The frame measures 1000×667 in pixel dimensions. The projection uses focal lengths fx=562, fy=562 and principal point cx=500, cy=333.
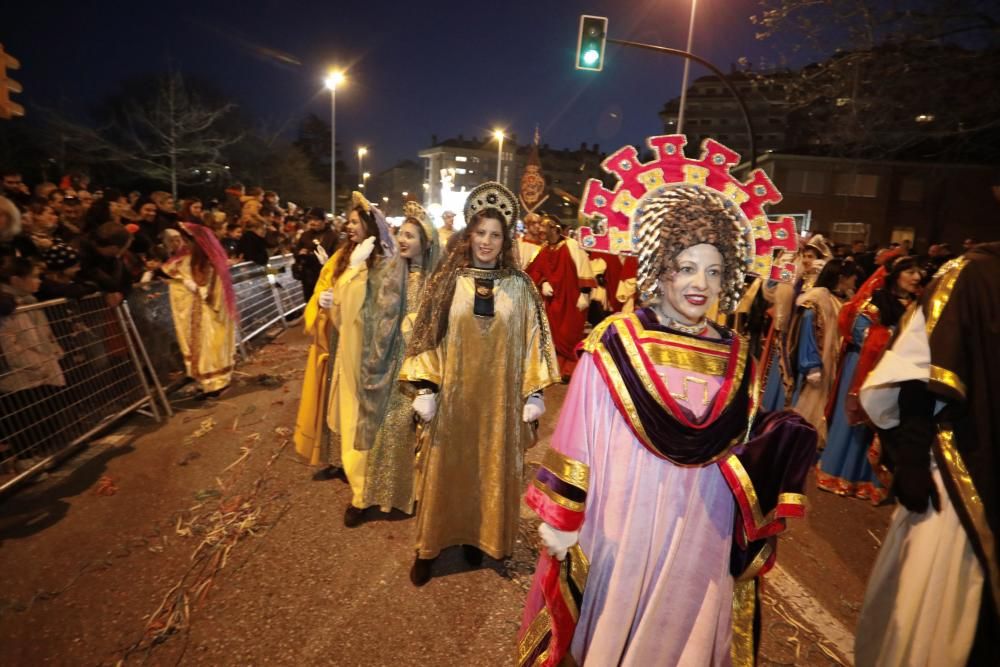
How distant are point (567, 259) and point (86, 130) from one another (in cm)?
2294

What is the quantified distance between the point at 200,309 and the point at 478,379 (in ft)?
16.7

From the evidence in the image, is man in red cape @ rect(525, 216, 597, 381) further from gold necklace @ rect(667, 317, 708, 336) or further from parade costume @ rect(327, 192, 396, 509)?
gold necklace @ rect(667, 317, 708, 336)

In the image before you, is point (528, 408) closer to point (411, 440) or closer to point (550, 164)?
point (411, 440)

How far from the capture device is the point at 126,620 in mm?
3076

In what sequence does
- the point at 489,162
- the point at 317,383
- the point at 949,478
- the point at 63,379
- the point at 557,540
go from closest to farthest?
the point at 557,540, the point at 949,478, the point at 317,383, the point at 63,379, the point at 489,162

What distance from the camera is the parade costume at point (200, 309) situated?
22.7ft

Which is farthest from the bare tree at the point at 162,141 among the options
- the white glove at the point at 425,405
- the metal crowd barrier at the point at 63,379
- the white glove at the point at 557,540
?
the white glove at the point at 557,540

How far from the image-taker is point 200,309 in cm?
698

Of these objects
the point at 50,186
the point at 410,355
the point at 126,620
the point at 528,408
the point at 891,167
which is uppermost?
the point at 891,167

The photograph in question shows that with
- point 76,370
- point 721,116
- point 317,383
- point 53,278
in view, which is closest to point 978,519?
point 317,383

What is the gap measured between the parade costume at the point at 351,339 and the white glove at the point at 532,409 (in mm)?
1411

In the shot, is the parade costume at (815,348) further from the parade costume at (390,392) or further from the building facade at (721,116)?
the building facade at (721,116)

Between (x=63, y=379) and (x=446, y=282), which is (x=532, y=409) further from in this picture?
(x=63, y=379)

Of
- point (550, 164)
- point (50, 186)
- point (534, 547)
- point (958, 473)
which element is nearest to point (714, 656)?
point (958, 473)
